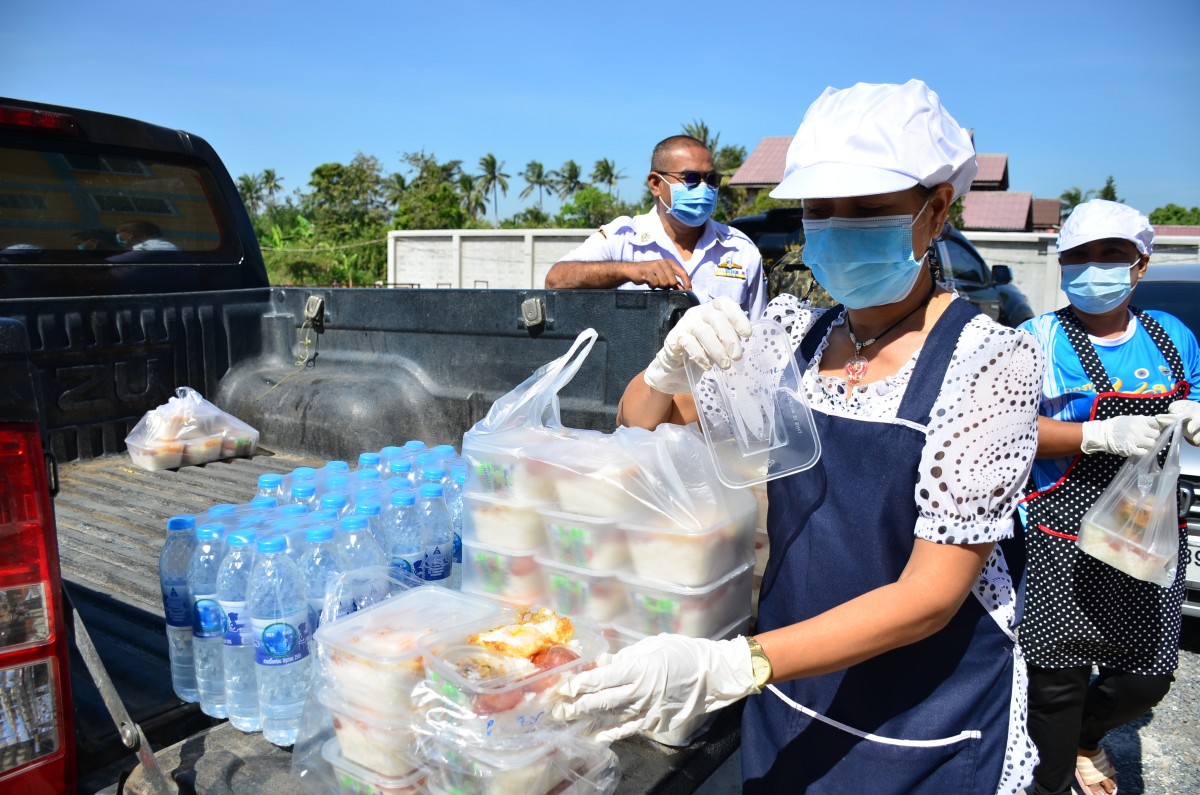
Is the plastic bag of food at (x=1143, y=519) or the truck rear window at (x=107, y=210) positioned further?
the truck rear window at (x=107, y=210)

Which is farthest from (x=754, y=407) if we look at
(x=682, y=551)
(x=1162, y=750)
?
(x=1162, y=750)

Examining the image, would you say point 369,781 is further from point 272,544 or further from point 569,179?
point 569,179

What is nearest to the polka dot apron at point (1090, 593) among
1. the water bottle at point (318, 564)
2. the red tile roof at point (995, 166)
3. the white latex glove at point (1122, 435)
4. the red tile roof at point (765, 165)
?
the white latex glove at point (1122, 435)

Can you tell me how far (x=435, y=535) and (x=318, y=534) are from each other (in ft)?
1.27

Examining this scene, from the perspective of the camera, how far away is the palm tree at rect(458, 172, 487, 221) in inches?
2224

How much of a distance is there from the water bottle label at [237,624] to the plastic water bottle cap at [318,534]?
0.61 ft

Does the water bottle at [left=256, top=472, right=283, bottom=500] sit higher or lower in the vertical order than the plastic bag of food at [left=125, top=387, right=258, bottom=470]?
higher

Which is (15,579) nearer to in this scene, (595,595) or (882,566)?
(595,595)

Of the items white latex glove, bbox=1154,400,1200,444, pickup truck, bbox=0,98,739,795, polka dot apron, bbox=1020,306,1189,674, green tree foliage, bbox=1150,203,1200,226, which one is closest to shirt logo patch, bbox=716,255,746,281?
pickup truck, bbox=0,98,739,795

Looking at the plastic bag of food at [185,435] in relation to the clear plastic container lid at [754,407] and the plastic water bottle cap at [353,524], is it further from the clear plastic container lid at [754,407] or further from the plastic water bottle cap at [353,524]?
the clear plastic container lid at [754,407]

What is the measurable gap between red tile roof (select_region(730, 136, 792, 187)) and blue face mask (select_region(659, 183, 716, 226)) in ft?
65.0

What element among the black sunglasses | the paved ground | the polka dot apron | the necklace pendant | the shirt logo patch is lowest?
the paved ground

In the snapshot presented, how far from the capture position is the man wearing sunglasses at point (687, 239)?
13.5ft

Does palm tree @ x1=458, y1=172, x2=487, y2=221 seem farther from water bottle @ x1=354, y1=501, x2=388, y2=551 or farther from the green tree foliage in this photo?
water bottle @ x1=354, y1=501, x2=388, y2=551
